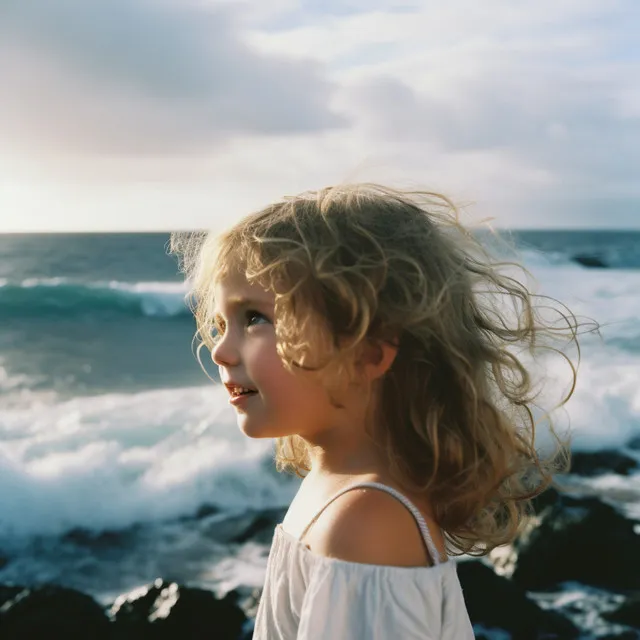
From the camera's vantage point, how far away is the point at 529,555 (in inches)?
173

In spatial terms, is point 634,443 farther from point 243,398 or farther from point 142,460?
point 243,398

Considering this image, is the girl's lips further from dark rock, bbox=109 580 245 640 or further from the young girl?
dark rock, bbox=109 580 245 640

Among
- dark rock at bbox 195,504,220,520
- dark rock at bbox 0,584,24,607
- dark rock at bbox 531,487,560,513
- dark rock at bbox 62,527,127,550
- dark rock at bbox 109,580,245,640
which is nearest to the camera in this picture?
dark rock at bbox 109,580,245,640

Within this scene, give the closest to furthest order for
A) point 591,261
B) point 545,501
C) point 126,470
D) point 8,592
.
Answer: point 8,592 → point 545,501 → point 126,470 → point 591,261

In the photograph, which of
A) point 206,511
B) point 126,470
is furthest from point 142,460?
point 206,511

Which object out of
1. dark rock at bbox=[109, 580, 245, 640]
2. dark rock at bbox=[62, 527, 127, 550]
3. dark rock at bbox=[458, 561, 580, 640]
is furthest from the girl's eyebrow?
dark rock at bbox=[62, 527, 127, 550]

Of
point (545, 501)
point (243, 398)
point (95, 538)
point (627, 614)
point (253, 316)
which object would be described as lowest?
point (95, 538)

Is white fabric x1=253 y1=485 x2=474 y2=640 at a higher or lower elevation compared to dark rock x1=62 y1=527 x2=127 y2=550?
higher

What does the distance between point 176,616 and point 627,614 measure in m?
2.13

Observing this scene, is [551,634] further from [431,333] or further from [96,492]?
[96,492]

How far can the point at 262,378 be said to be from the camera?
1.58 m

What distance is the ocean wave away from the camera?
19656mm

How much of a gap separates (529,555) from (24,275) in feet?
72.2

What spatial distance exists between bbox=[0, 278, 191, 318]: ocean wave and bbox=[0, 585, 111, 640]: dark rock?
15770mm
